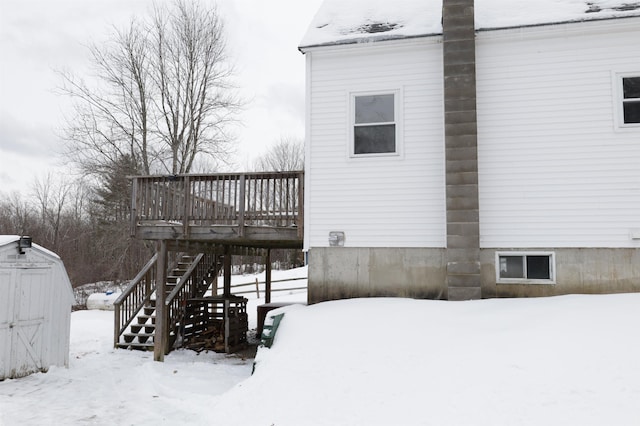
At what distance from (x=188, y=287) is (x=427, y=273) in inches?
296

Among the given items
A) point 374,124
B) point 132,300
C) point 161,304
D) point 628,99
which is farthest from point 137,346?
point 628,99

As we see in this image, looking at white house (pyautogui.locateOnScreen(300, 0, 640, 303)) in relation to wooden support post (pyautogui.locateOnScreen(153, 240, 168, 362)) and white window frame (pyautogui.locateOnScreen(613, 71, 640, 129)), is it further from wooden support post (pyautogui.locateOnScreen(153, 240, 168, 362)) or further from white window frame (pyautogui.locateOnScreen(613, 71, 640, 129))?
wooden support post (pyautogui.locateOnScreen(153, 240, 168, 362))

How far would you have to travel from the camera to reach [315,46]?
933 centimetres

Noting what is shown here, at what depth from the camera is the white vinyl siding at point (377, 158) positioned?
8.88 meters

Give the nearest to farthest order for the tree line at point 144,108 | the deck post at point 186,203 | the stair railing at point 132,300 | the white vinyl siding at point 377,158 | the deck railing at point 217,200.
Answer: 1. the white vinyl siding at point 377,158
2. the deck railing at point 217,200
3. the deck post at point 186,203
4. the stair railing at point 132,300
5. the tree line at point 144,108

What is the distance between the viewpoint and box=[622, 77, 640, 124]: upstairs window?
8.35m

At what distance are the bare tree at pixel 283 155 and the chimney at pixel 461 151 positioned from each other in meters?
37.9

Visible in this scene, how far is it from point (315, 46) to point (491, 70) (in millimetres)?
3356

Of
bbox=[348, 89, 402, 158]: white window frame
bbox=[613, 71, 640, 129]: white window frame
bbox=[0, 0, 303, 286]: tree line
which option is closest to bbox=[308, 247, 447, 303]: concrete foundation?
bbox=[348, 89, 402, 158]: white window frame

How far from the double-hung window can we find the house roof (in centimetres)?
114

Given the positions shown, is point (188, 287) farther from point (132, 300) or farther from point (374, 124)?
point (374, 124)

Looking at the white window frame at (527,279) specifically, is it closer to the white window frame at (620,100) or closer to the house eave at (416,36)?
the white window frame at (620,100)

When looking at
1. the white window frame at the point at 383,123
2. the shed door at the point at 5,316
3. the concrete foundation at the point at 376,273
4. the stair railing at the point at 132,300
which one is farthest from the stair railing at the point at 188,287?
the white window frame at the point at 383,123

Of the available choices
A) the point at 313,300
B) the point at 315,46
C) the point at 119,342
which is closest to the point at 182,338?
the point at 119,342
